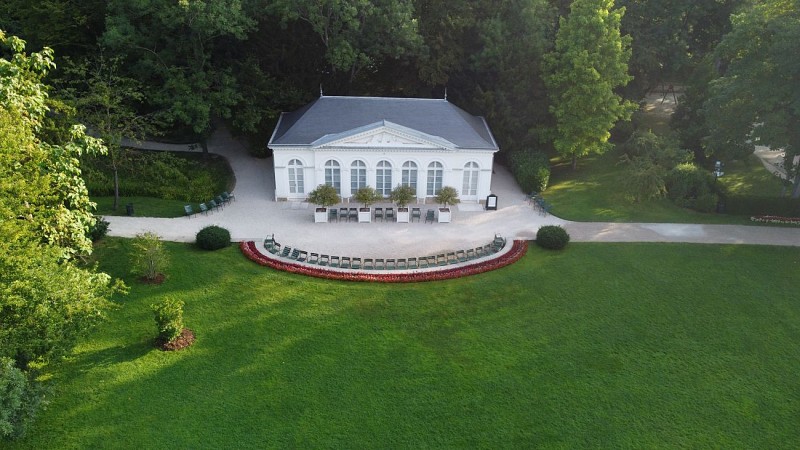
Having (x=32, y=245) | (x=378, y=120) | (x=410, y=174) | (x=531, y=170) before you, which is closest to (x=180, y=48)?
(x=378, y=120)

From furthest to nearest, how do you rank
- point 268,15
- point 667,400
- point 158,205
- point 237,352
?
point 268,15 → point 158,205 → point 237,352 → point 667,400

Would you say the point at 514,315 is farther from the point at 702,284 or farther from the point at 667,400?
the point at 702,284

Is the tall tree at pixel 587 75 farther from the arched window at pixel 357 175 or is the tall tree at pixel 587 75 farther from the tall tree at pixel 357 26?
the arched window at pixel 357 175

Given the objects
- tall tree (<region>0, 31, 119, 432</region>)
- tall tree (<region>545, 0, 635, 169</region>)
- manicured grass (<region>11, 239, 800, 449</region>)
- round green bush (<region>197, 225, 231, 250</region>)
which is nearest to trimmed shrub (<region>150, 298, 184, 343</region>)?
manicured grass (<region>11, 239, 800, 449</region>)

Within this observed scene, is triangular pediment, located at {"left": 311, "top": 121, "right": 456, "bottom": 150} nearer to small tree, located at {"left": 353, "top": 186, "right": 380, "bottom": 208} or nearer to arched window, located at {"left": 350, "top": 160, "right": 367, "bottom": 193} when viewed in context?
arched window, located at {"left": 350, "top": 160, "right": 367, "bottom": 193}

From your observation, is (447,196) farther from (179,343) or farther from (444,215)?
(179,343)

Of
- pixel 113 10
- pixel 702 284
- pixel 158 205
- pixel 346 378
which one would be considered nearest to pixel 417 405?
pixel 346 378

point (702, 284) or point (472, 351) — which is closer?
point (472, 351)
